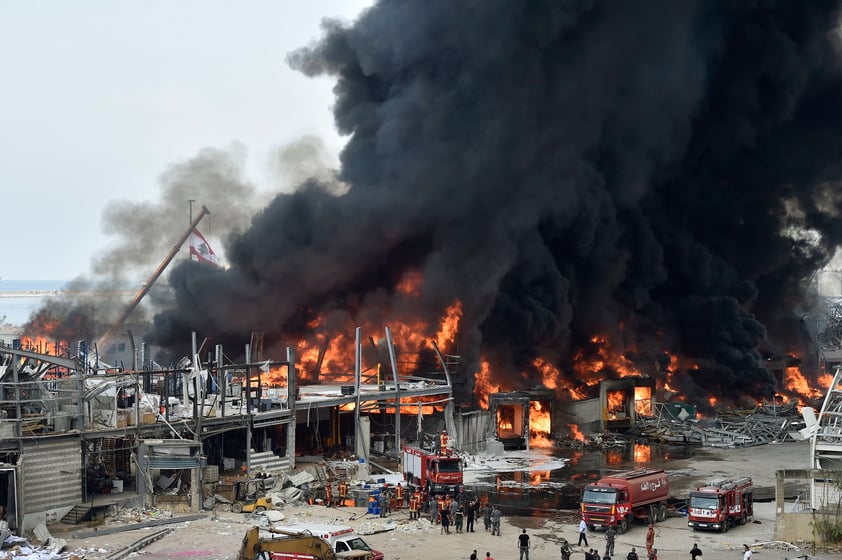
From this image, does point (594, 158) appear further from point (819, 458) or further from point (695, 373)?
point (819, 458)

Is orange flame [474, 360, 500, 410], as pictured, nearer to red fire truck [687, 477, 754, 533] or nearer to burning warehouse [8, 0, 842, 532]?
burning warehouse [8, 0, 842, 532]

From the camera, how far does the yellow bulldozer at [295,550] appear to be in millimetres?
31734

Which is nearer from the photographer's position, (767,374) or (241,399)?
(241,399)

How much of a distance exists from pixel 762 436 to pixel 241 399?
3235 cm

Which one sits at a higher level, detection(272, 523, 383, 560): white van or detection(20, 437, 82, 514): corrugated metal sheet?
detection(20, 437, 82, 514): corrugated metal sheet

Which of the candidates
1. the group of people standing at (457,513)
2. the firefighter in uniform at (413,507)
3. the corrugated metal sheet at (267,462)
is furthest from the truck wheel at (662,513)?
the corrugated metal sheet at (267,462)

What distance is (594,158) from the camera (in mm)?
85625

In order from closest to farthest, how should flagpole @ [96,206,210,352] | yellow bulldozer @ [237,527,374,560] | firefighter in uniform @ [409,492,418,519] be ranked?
yellow bulldozer @ [237,527,374,560]
firefighter in uniform @ [409,492,418,519]
flagpole @ [96,206,210,352]

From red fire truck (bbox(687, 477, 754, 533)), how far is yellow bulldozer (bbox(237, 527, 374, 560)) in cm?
1278

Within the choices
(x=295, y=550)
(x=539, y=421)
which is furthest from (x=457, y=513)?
(x=539, y=421)

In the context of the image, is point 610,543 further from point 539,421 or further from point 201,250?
point 201,250

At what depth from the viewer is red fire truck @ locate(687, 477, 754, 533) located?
39.0 m

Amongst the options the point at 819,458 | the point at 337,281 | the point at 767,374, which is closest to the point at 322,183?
the point at 337,281

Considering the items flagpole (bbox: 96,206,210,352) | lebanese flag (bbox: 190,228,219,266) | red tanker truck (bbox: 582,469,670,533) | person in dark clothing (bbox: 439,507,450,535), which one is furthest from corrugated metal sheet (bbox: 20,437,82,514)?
flagpole (bbox: 96,206,210,352)
